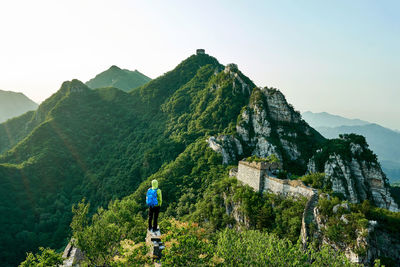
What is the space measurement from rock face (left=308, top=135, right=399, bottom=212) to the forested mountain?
1.06 feet

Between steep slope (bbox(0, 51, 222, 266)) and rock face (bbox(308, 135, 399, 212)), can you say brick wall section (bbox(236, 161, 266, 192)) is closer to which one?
rock face (bbox(308, 135, 399, 212))

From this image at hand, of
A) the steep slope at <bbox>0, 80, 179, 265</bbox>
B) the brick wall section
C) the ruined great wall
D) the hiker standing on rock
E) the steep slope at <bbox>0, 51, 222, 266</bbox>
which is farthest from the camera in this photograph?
the steep slope at <bbox>0, 51, 222, 266</bbox>

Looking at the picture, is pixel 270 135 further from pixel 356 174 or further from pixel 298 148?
pixel 356 174

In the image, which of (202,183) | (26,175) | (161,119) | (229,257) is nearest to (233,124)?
(202,183)

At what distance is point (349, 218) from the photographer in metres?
29.5

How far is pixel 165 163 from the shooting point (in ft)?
273

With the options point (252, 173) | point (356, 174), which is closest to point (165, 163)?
point (252, 173)

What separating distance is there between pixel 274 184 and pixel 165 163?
50175mm

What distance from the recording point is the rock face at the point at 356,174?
56.6 m

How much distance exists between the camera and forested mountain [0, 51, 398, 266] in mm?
36062

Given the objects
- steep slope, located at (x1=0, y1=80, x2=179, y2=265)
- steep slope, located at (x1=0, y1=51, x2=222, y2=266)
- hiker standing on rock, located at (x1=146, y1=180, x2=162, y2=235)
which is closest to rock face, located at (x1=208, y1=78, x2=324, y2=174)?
steep slope, located at (x1=0, y1=51, x2=222, y2=266)

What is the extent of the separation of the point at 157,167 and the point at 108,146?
45.4 metres

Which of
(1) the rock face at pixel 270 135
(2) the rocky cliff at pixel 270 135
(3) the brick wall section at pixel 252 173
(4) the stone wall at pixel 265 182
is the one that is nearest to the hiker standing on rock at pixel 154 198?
(4) the stone wall at pixel 265 182

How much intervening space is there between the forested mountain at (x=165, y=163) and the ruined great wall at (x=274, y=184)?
47.9 inches
